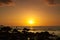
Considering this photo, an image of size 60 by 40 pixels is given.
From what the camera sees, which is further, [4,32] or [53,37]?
[53,37]

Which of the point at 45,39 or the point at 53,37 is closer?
the point at 45,39

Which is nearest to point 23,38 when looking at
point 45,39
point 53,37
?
point 45,39

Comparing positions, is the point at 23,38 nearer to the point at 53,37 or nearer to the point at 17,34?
the point at 17,34

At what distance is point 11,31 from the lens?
39.1 m

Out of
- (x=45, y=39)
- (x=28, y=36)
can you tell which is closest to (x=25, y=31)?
(x=28, y=36)

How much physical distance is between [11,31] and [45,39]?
6198 mm

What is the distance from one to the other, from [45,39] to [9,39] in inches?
261

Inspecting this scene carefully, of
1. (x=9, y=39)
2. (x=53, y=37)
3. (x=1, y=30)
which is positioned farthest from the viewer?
(x=53, y=37)

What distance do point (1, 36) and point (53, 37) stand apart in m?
10.6

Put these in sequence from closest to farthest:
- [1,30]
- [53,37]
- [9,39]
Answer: [9,39]
[1,30]
[53,37]

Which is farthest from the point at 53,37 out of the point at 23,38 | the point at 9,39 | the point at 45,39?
the point at 9,39

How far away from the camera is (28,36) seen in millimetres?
39406

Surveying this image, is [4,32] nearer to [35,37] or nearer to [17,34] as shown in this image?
[17,34]

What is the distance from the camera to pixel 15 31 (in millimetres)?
39562
